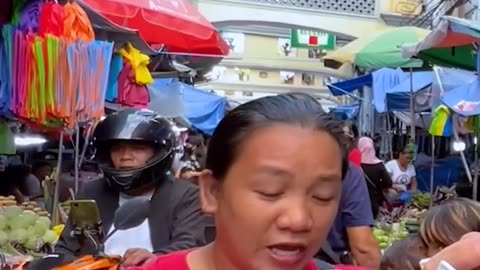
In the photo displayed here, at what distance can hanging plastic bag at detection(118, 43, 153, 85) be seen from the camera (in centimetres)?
532

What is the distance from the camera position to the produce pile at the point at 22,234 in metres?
3.67

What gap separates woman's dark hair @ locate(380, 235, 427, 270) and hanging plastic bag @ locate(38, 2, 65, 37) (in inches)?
73.7

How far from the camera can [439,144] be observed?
48.5 ft

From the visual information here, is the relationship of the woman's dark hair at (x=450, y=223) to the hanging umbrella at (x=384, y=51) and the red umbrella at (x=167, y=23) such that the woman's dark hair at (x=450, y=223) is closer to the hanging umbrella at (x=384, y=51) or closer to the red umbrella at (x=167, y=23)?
the red umbrella at (x=167, y=23)

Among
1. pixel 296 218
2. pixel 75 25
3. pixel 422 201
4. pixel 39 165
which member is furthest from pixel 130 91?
pixel 422 201

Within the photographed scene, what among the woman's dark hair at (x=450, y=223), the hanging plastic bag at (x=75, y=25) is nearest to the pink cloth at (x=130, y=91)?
the hanging plastic bag at (x=75, y=25)

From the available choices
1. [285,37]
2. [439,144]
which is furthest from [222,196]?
[285,37]

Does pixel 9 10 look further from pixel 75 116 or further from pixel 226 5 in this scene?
pixel 226 5

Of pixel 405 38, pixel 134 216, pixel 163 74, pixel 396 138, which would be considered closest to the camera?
pixel 134 216

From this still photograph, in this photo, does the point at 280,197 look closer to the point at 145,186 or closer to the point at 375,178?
the point at 145,186

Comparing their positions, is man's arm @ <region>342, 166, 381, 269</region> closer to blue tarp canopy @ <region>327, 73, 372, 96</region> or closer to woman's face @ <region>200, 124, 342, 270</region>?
woman's face @ <region>200, 124, 342, 270</region>

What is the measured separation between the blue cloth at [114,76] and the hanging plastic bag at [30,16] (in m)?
1.41

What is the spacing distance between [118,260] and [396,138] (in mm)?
14646

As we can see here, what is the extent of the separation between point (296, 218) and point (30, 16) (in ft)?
9.28
